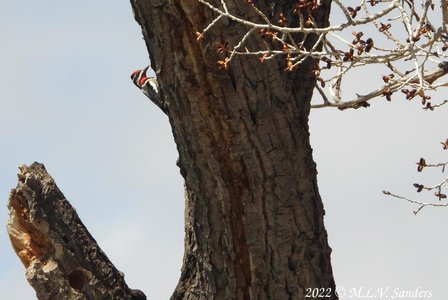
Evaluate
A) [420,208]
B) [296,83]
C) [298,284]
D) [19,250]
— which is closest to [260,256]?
[298,284]

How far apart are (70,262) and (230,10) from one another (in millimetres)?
1888

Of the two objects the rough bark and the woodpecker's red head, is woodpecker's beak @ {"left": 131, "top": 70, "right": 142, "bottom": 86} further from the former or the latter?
the rough bark

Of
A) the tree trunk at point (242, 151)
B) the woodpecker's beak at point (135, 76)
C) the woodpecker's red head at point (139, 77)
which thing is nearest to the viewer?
the tree trunk at point (242, 151)

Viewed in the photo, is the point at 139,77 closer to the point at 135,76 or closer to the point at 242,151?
the point at 135,76

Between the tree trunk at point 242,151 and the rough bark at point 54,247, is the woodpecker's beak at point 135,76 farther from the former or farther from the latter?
the tree trunk at point 242,151

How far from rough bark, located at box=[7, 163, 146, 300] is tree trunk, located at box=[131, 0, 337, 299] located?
0.89m

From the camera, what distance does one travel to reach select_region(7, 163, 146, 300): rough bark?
5641 millimetres

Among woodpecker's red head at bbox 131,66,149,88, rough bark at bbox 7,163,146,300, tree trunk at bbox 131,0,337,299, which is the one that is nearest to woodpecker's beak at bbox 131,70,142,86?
woodpecker's red head at bbox 131,66,149,88

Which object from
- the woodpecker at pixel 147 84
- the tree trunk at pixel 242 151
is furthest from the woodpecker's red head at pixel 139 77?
the tree trunk at pixel 242 151

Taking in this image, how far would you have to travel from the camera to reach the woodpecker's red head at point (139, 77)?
235 inches

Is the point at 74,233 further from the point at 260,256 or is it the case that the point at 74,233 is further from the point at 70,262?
the point at 260,256

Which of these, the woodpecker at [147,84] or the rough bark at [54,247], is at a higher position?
the woodpecker at [147,84]

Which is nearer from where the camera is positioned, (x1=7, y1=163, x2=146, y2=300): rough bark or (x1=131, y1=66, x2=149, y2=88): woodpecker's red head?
(x1=7, y1=163, x2=146, y2=300): rough bark

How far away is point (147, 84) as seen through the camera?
19.1 feet
